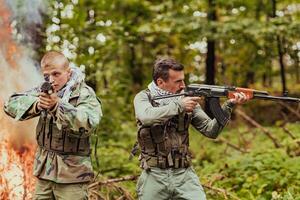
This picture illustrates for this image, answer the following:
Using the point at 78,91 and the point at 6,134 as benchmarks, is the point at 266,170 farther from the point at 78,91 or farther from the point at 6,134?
the point at 78,91

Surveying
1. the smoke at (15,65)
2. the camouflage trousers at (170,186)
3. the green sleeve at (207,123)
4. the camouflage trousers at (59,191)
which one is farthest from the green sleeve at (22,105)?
the smoke at (15,65)

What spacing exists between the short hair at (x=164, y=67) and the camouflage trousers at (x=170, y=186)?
2.48ft

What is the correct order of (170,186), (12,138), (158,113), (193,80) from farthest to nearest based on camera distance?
(193,80)
(12,138)
(170,186)
(158,113)

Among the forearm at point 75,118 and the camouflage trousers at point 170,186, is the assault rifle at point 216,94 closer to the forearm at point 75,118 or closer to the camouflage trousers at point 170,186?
the camouflage trousers at point 170,186

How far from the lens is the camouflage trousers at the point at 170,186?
14.0 feet

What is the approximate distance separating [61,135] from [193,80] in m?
13.4

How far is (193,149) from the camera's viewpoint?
1027 cm

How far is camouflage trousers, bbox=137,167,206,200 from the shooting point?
4.28 m

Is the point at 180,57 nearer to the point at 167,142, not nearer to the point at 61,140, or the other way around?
the point at 167,142

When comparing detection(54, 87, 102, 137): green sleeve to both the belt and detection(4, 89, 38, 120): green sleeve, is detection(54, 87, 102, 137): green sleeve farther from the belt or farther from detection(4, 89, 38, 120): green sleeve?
the belt

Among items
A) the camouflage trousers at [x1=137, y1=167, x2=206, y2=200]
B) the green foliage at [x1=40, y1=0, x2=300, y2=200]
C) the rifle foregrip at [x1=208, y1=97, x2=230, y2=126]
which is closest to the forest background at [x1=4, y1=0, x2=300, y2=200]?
the green foliage at [x1=40, y1=0, x2=300, y2=200]

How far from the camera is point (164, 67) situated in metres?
4.28

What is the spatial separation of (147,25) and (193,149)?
2968 mm

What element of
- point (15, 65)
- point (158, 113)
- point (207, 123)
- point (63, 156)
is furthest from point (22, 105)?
point (15, 65)
